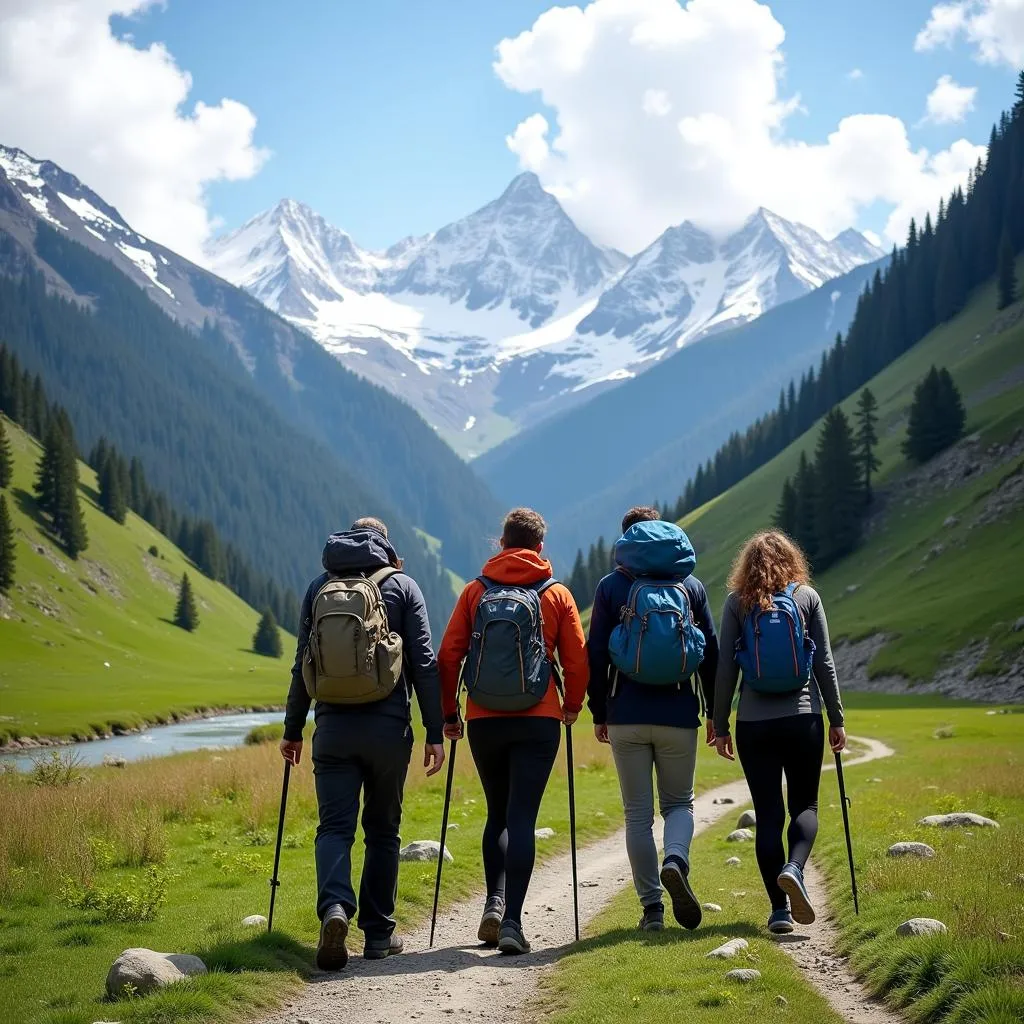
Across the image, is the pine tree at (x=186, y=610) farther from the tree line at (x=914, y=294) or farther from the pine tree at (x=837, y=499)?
the pine tree at (x=837, y=499)

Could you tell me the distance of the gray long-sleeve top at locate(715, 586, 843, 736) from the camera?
11125 millimetres

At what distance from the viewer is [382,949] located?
432 inches

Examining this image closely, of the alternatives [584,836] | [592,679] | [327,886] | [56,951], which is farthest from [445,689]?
[584,836]

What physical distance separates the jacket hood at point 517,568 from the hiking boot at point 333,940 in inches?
141

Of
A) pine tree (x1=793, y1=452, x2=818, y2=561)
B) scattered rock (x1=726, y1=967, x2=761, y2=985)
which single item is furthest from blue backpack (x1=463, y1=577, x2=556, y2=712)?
pine tree (x1=793, y1=452, x2=818, y2=561)

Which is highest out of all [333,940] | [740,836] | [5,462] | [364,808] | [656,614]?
[5,462]

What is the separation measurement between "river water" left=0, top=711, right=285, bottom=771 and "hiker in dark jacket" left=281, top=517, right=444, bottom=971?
36774 mm

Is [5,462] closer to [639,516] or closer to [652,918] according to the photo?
[639,516]

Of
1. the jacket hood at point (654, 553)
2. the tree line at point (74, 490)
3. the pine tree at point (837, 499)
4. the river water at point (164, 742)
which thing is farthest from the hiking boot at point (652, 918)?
the tree line at point (74, 490)

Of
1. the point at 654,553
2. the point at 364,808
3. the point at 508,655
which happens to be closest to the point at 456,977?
the point at 364,808

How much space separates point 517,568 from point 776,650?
9.10ft

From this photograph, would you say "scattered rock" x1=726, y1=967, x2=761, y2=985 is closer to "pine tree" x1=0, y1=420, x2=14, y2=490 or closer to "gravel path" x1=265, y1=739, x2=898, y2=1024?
"gravel path" x1=265, y1=739, x2=898, y2=1024

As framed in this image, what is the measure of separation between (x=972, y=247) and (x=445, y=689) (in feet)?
558

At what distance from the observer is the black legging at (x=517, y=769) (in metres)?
11.0
